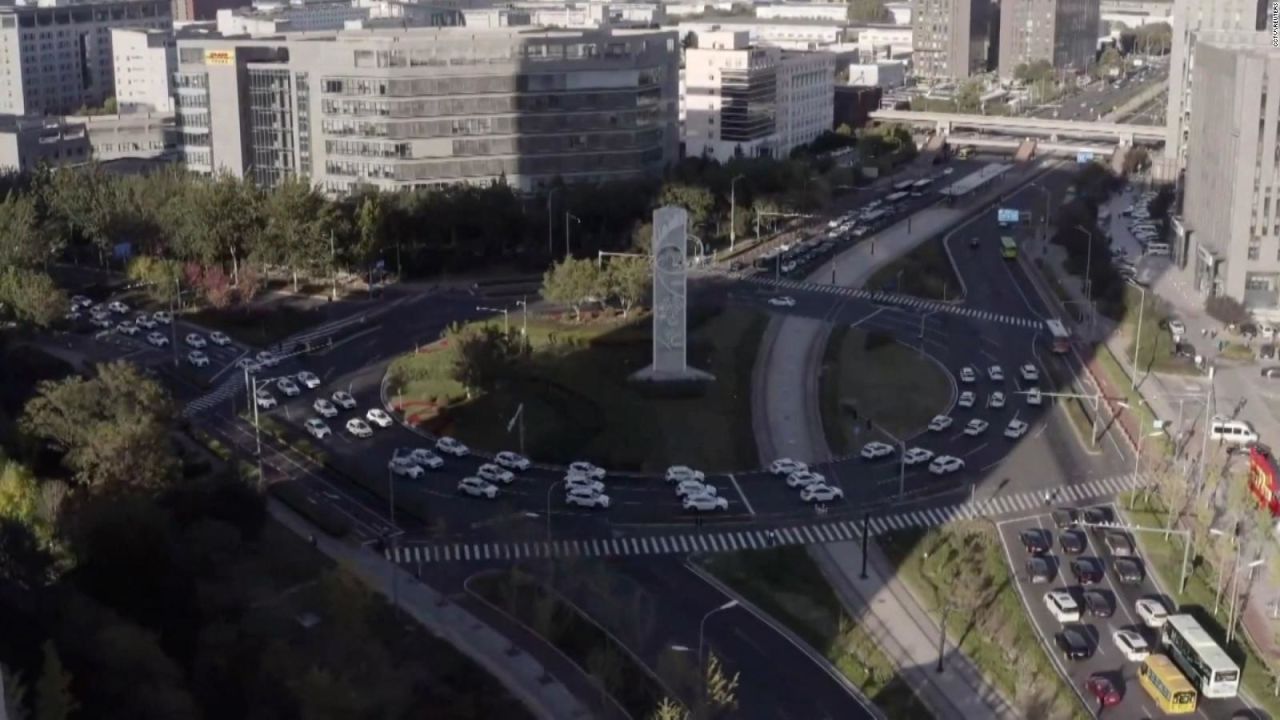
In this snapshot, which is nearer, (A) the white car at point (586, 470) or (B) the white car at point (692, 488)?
(B) the white car at point (692, 488)

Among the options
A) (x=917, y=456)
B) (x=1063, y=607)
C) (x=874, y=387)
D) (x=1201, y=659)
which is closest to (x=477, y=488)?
(x=917, y=456)

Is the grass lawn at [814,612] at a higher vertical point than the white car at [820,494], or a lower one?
lower

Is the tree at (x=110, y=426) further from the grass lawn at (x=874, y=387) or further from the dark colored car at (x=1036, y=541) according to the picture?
the dark colored car at (x=1036, y=541)

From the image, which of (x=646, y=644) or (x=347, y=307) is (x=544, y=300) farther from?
(x=646, y=644)

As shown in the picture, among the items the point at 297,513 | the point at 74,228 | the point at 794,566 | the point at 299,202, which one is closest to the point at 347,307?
the point at 299,202

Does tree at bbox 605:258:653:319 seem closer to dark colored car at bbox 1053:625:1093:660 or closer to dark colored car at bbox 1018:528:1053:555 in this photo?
dark colored car at bbox 1018:528:1053:555

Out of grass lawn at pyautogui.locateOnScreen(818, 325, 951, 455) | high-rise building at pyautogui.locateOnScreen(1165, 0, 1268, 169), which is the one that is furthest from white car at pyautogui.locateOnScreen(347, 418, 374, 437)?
high-rise building at pyautogui.locateOnScreen(1165, 0, 1268, 169)

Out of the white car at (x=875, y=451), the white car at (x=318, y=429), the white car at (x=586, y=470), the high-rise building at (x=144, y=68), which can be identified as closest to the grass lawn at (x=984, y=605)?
the white car at (x=875, y=451)
